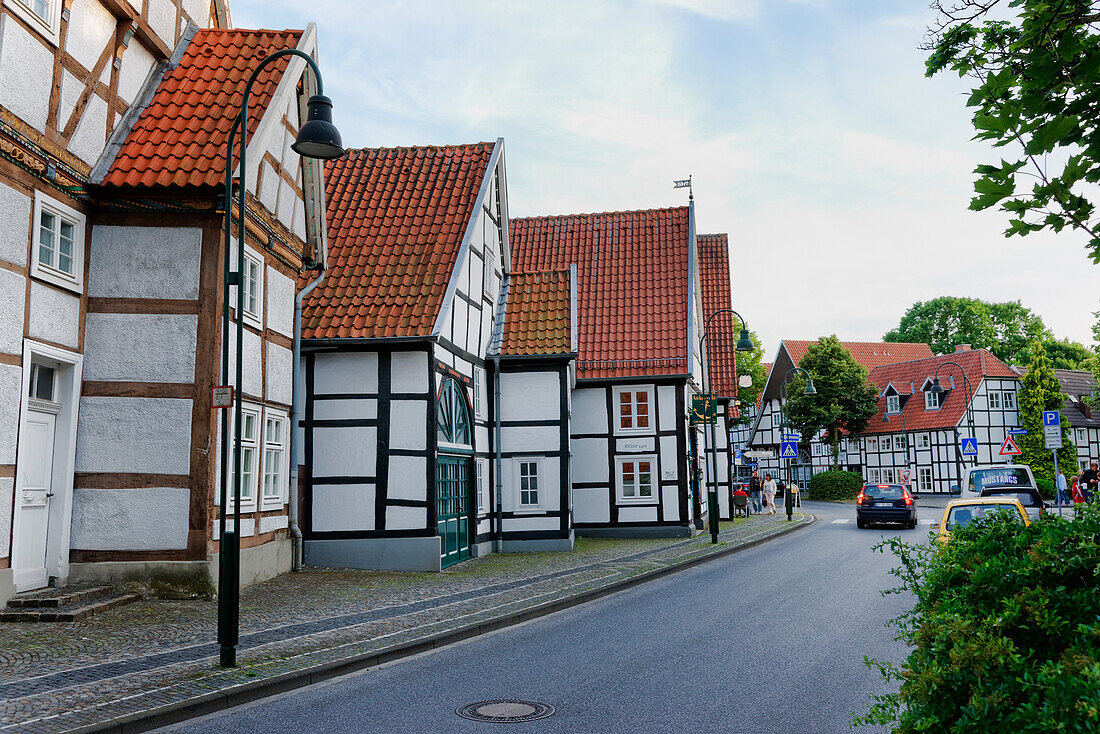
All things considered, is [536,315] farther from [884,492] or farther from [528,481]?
[884,492]

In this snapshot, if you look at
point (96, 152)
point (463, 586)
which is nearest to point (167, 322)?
point (96, 152)

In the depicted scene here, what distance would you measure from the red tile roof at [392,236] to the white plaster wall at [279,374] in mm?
1089

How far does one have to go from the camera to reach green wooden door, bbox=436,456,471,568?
18.1 m

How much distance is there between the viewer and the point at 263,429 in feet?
50.1

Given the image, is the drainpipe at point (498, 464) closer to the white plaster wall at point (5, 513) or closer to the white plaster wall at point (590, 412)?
the white plaster wall at point (590, 412)

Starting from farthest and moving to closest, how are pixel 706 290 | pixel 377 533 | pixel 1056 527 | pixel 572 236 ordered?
1. pixel 706 290
2. pixel 572 236
3. pixel 377 533
4. pixel 1056 527

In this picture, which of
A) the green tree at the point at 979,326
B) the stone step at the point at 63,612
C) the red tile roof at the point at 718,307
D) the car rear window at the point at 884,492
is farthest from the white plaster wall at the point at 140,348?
the green tree at the point at 979,326

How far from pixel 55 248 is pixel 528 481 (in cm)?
1303

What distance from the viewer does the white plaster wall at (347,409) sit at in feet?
58.5

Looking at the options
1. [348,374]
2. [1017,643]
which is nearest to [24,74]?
[348,374]

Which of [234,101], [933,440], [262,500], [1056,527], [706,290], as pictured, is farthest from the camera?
[933,440]

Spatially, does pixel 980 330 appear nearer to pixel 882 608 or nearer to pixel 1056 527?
pixel 882 608

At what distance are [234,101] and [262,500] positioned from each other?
21.4 feet

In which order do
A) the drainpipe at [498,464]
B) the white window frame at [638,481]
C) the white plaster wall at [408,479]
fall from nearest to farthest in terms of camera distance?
the white plaster wall at [408,479] < the drainpipe at [498,464] < the white window frame at [638,481]
